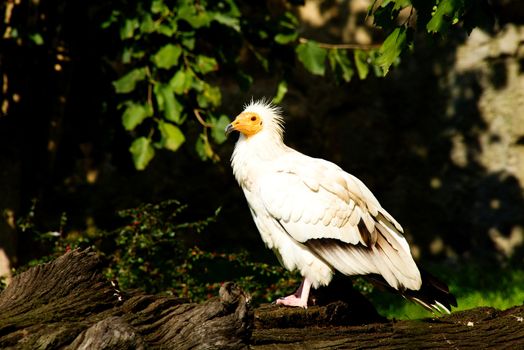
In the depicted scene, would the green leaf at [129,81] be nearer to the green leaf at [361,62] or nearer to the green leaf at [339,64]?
the green leaf at [339,64]

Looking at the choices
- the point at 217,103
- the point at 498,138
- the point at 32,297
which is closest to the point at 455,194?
the point at 498,138

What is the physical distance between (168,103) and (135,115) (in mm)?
281

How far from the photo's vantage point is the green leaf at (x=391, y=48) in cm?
504

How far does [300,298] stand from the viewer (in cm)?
564

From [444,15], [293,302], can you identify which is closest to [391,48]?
[444,15]

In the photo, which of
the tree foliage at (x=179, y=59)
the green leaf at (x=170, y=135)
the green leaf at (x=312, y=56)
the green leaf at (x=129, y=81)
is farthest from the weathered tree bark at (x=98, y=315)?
the green leaf at (x=312, y=56)

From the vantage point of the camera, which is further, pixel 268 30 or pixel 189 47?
pixel 268 30

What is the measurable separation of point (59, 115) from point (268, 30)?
1.96 metres

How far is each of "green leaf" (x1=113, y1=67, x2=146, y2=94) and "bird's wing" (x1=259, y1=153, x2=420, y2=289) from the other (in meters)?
1.90

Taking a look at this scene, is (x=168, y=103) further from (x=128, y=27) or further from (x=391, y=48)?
(x=391, y=48)

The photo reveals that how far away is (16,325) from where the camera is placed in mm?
4227

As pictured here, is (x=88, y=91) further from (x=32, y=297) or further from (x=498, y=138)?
(x=498, y=138)

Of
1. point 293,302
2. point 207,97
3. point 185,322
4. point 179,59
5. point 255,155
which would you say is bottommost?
point 185,322

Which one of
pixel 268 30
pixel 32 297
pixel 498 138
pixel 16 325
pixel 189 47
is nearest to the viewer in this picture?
pixel 16 325
